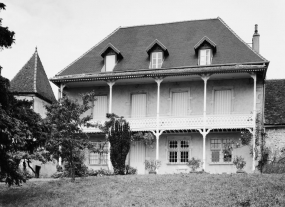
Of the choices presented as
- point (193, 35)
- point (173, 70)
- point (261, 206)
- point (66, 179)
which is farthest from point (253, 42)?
point (261, 206)

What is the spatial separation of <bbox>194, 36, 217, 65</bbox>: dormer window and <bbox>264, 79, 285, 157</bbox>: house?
14.0ft

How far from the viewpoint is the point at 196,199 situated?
64.0 ft

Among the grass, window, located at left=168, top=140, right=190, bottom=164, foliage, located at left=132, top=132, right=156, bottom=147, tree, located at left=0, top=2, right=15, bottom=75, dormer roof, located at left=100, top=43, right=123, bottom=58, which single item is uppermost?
dormer roof, located at left=100, top=43, right=123, bottom=58

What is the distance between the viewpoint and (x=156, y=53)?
32.1 m

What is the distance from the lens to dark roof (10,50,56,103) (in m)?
33.9

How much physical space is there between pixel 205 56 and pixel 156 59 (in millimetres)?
2913

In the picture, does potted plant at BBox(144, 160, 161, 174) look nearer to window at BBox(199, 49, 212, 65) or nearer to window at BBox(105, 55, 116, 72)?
window at BBox(199, 49, 212, 65)

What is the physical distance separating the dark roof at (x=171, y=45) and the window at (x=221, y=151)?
437 cm

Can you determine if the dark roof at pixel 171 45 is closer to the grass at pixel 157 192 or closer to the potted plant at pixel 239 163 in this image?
the potted plant at pixel 239 163

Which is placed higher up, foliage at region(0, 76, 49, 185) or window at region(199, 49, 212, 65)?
window at region(199, 49, 212, 65)

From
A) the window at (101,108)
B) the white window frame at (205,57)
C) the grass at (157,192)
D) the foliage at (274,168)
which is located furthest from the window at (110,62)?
the foliage at (274,168)

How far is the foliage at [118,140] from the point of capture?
27109mm

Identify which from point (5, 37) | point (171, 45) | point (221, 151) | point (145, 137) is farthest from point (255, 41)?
point (5, 37)

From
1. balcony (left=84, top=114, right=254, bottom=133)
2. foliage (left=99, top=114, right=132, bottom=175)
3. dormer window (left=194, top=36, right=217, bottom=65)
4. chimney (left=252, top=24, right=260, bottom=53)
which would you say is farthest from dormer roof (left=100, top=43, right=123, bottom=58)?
chimney (left=252, top=24, right=260, bottom=53)
